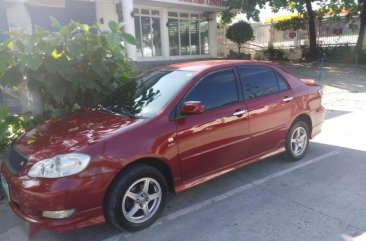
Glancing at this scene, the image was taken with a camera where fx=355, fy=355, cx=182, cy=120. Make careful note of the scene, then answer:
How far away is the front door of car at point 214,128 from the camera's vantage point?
3.87 metres

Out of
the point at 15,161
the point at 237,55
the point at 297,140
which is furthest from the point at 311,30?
the point at 15,161

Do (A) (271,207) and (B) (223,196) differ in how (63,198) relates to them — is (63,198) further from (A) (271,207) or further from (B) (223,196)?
(A) (271,207)

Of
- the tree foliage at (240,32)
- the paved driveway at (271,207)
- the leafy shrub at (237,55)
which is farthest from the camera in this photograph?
the leafy shrub at (237,55)

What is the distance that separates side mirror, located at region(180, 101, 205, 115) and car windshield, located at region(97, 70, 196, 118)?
0.76ft

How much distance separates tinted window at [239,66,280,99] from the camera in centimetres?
460

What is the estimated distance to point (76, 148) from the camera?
3258 millimetres

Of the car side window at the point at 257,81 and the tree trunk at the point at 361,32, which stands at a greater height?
the tree trunk at the point at 361,32

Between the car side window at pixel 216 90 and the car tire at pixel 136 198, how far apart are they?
0.99m

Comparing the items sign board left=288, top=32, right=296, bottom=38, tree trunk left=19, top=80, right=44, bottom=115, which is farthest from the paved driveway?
sign board left=288, top=32, right=296, bottom=38

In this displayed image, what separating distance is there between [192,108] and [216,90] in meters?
0.66

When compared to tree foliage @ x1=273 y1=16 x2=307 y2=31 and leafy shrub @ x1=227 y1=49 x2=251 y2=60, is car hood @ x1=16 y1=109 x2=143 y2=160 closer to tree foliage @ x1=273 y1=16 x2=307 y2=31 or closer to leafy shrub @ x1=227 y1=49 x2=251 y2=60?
leafy shrub @ x1=227 y1=49 x2=251 y2=60

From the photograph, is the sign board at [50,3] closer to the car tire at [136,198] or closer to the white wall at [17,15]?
the white wall at [17,15]

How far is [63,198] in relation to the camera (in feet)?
10.1

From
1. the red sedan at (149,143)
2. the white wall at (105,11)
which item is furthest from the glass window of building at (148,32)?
the red sedan at (149,143)
